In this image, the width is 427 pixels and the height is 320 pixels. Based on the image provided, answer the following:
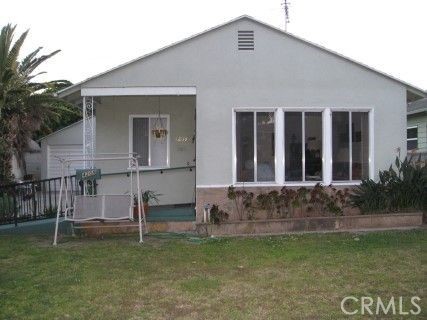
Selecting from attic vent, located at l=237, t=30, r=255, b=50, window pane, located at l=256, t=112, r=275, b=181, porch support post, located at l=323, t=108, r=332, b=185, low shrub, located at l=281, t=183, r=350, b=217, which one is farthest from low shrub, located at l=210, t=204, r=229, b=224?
attic vent, located at l=237, t=30, r=255, b=50

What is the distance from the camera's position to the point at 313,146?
11.8m

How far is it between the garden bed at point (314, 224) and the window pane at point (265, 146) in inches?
47.4

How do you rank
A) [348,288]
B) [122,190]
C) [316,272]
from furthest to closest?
[122,190], [316,272], [348,288]

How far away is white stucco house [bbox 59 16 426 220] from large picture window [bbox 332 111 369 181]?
0.02m

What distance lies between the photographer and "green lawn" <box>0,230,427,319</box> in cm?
573

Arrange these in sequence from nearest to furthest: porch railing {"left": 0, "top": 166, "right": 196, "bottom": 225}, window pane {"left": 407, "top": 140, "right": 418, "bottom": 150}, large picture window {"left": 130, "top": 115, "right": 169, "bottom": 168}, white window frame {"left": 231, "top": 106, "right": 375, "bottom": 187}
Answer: white window frame {"left": 231, "top": 106, "right": 375, "bottom": 187}, porch railing {"left": 0, "top": 166, "right": 196, "bottom": 225}, large picture window {"left": 130, "top": 115, "right": 169, "bottom": 168}, window pane {"left": 407, "top": 140, "right": 418, "bottom": 150}

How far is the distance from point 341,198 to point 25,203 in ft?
23.8

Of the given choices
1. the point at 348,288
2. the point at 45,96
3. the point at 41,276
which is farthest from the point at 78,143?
the point at 348,288

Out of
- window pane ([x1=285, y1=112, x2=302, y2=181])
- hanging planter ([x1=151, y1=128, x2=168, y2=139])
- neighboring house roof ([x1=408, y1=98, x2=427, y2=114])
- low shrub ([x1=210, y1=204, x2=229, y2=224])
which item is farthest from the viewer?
neighboring house roof ([x1=408, y1=98, x2=427, y2=114])

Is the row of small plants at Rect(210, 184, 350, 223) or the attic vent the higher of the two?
the attic vent

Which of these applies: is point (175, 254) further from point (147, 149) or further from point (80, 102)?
point (80, 102)

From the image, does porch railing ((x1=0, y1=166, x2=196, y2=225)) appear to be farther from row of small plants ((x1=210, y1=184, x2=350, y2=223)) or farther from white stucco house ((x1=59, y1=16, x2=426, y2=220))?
row of small plants ((x1=210, y1=184, x2=350, y2=223))

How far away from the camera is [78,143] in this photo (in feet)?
81.3

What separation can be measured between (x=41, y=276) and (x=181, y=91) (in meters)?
5.42
